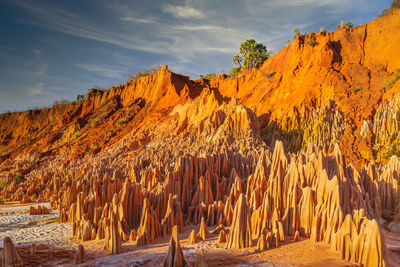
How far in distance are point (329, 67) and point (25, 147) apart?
43.4 metres

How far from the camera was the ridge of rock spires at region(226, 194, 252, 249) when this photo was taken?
296 inches

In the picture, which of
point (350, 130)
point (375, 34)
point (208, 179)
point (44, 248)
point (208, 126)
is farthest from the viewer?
point (375, 34)

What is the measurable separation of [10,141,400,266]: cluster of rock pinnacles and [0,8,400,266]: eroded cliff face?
42 millimetres

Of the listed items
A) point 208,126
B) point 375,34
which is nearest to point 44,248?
point 208,126

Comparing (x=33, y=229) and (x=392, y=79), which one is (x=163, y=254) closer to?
(x=33, y=229)

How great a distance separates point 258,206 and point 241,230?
2.11m

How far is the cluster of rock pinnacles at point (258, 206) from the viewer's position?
678 centimetres

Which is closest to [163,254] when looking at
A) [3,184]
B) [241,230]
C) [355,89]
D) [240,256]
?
[240,256]

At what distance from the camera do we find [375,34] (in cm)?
2623

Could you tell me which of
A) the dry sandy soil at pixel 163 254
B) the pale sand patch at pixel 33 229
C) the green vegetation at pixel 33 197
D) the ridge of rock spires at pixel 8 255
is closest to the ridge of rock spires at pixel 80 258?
the dry sandy soil at pixel 163 254

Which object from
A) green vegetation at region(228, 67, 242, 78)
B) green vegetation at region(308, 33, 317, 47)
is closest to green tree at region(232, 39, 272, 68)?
green vegetation at region(228, 67, 242, 78)

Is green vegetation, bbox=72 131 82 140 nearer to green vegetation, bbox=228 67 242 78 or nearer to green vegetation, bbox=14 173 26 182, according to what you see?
green vegetation, bbox=14 173 26 182

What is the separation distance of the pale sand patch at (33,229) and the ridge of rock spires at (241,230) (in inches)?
234

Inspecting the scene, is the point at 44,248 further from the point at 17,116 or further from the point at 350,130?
the point at 17,116
